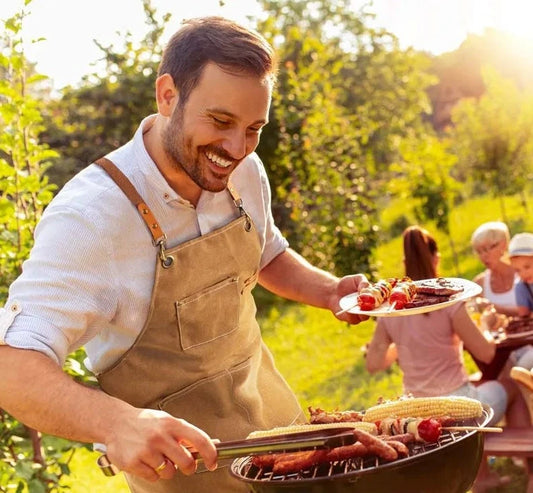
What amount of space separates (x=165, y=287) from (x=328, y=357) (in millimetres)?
7223

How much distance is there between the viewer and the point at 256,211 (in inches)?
117

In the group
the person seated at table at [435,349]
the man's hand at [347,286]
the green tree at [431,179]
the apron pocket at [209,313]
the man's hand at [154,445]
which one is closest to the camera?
the man's hand at [154,445]

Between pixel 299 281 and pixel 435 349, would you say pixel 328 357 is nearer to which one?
pixel 435 349

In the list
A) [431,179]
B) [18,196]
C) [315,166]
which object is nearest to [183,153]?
[18,196]

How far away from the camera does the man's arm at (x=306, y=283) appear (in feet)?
10.2

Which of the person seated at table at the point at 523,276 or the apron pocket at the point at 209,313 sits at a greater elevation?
the apron pocket at the point at 209,313

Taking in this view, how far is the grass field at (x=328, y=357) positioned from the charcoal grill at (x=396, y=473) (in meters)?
2.24

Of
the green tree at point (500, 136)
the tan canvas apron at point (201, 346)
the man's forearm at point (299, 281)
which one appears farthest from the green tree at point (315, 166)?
the tan canvas apron at point (201, 346)

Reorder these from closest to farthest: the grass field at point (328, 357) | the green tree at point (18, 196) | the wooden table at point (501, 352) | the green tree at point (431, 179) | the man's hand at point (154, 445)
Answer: the man's hand at point (154, 445), the green tree at point (18, 196), the wooden table at point (501, 352), the grass field at point (328, 357), the green tree at point (431, 179)

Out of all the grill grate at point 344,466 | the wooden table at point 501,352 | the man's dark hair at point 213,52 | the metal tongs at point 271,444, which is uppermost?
the man's dark hair at point 213,52

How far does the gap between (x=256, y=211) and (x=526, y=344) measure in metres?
3.04

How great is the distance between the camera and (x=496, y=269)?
21.4 feet

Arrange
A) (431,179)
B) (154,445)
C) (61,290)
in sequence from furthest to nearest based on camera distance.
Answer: (431,179)
(61,290)
(154,445)

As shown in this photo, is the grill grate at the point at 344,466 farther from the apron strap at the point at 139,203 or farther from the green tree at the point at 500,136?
the green tree at the point at 500,136
